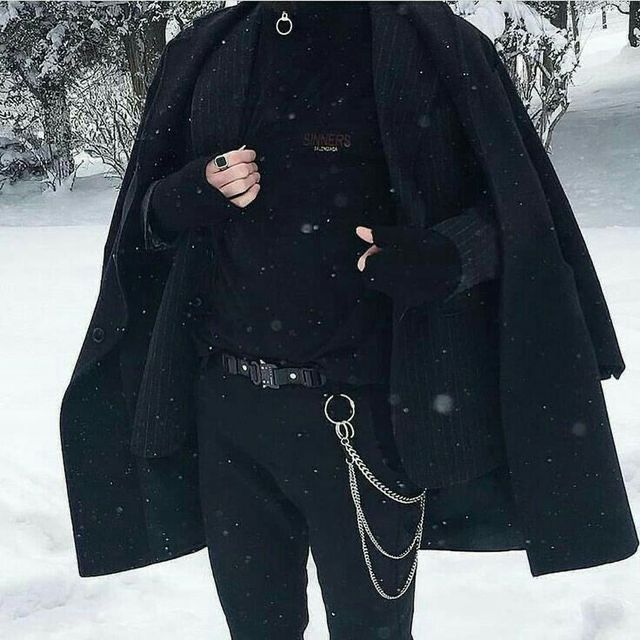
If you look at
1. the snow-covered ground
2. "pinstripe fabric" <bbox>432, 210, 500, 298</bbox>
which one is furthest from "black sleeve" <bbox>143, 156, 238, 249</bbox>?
the snow-covered ground

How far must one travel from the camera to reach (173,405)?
170 cm

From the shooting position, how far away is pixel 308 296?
151cm

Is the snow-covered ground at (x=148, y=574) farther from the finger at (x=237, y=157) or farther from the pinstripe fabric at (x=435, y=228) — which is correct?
the finger at (x=237, y=157)

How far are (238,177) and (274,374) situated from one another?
1.13 feet

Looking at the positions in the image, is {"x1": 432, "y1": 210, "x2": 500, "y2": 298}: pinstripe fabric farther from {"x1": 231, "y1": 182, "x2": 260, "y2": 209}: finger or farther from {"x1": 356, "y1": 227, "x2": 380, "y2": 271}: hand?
{"x1": 231, "y1": 182, "x2": 260, "y2": 209}: finger

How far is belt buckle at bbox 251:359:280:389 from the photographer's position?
155cm

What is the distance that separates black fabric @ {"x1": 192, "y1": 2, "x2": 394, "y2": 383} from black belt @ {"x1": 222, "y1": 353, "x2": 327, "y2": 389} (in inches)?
0.7

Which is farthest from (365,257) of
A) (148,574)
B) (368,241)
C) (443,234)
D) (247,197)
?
(148,574)

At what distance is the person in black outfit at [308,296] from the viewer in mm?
1492

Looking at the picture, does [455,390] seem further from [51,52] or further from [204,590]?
[51,52]

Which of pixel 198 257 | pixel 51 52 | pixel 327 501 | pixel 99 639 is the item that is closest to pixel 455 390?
pixel 327 501

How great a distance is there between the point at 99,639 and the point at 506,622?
1.18 metres

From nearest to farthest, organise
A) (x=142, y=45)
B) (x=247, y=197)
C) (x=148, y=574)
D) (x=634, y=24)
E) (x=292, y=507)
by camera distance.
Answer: (x=247, y=197)
(x=292, y=507)
(x=148, y=574)
(x=142, y=45)
(x=634, y=24)

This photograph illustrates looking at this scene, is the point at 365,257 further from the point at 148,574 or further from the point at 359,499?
the point at 148,574
